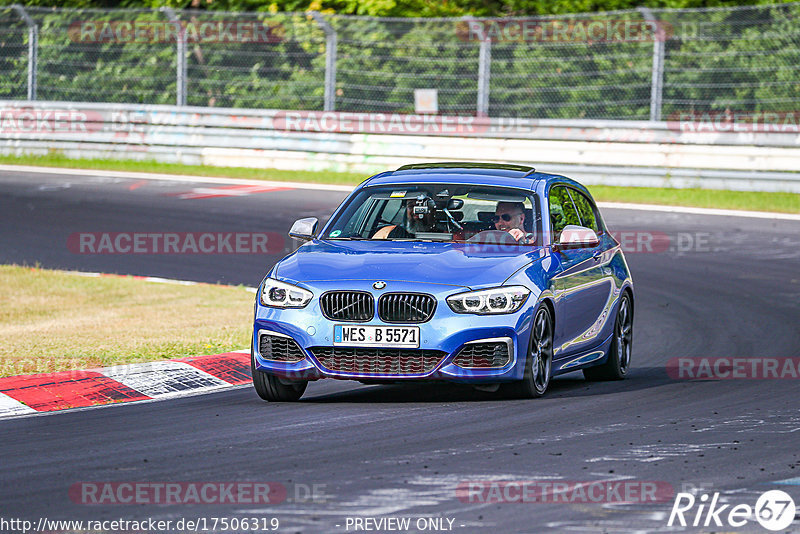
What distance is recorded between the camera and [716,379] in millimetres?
10828

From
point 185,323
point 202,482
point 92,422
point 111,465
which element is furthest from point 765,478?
point 185,323

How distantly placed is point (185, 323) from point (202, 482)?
22.7ft

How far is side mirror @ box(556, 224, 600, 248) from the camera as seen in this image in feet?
32.9

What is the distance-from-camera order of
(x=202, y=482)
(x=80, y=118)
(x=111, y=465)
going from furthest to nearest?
(x=80, y=118) < (x=111, y=465) < (x=202, y=482)

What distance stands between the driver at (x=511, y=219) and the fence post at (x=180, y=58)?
1765 cm

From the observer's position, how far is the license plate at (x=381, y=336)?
897 cm

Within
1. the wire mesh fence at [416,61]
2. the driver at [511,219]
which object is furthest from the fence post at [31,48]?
the driver at [511,219]

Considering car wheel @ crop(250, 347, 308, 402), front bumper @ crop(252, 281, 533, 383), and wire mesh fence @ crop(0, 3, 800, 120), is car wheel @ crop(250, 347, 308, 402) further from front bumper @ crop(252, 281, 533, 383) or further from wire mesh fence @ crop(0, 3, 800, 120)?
wire mesh fence @ crop(0, 3, 800, 120)

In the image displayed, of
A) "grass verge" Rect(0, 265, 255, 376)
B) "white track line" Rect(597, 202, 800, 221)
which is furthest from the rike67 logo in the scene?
"white track line" Rect(597, 202, 800, 221)

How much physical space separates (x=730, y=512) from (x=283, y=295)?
12.6ft

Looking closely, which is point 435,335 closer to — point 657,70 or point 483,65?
point 657,70

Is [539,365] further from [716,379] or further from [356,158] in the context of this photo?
[356,158]

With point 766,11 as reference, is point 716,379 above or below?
below

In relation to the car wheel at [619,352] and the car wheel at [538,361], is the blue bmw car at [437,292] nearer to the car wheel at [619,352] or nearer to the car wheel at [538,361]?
the car wheel at [538,361]
